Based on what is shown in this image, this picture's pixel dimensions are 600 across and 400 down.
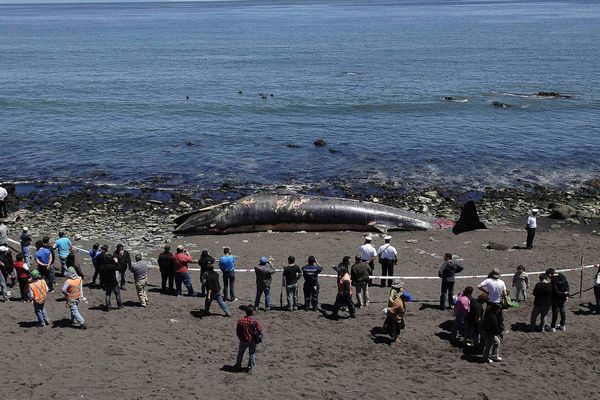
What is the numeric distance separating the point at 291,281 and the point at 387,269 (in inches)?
186

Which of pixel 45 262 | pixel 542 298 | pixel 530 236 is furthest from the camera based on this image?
pixel 530 236

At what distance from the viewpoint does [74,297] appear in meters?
19.5

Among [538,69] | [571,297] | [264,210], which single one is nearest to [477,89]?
[538,69]

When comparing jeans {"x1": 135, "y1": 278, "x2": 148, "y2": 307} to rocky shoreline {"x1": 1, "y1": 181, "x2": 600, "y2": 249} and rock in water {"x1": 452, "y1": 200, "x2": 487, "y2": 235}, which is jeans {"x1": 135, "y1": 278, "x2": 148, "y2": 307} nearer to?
rocky shoreline {"x1": 1, "y1": 181, "x2": 600, "y2": 249}

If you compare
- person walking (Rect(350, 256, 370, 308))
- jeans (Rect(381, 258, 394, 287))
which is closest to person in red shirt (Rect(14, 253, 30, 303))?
person walking (Rect(350, 256, 370, 308))

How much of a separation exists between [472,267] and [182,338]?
1251 centimetres

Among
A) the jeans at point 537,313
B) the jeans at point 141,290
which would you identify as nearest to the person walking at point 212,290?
the jeans at point 141,290

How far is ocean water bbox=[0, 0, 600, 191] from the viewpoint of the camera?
4506cm

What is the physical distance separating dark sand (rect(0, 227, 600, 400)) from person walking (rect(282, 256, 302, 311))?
0.49 m

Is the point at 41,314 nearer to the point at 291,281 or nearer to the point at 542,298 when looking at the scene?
the point at 291,281

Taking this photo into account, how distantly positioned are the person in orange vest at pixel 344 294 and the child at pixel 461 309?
10.3 ft

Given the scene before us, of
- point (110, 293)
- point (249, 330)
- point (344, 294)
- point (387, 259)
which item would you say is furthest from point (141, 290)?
point (387, 259)

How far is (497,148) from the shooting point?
50812mm

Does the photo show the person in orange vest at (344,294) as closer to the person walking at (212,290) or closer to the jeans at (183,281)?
the person walking at (212,290)
